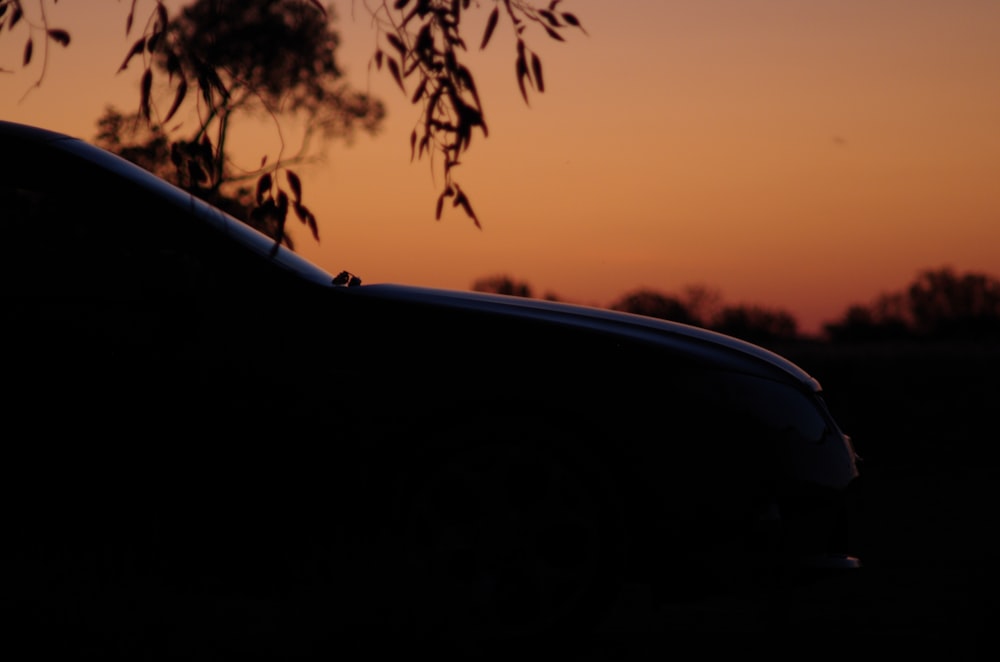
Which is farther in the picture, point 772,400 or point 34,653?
point 772,400

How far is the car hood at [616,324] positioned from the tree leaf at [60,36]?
115 cm

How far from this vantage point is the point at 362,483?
4.39 metres

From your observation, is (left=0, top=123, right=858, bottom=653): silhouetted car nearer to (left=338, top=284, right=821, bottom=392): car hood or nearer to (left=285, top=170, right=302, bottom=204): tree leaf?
(left=338, top=284, right=821, bottom=392): car hood

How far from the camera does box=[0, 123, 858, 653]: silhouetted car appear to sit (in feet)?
14.3

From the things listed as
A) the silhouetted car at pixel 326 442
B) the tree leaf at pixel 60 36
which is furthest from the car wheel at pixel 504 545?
the tree leaf at pixel 60 36

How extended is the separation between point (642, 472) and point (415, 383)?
78 centimetres

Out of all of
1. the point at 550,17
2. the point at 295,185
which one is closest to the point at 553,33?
the point at 550,17

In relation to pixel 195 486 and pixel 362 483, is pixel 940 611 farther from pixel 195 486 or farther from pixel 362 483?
pixel 195 486

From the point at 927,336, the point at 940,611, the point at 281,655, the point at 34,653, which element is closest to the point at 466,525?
the point at 281,655

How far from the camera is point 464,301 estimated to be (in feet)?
15.6

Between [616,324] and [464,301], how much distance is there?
0.54 metres

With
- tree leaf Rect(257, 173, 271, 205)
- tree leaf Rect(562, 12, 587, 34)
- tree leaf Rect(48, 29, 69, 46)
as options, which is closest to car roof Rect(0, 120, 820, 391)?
tree leaf Rect(257, 173, 271, 205)

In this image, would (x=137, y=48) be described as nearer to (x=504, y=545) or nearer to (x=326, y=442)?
(x=326, y=442)

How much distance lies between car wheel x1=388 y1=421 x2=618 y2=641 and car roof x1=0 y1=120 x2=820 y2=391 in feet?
1.59
